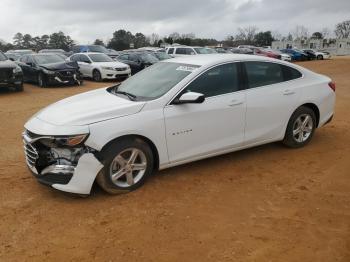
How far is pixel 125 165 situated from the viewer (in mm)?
4516

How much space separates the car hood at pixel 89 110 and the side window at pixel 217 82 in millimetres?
848

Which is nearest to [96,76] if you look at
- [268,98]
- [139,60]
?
[139,60]

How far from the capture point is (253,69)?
18.2 ft

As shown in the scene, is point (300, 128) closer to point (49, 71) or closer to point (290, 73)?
point (290, 73)

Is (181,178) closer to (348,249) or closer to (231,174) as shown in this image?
(231,174)

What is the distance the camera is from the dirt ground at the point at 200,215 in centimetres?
344

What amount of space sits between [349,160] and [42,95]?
11.0 meters

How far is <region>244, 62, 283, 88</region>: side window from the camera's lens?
5.50 metres

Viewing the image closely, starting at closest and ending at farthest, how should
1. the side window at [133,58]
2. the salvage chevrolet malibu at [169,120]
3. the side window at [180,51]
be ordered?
the salvage chevrolet malibu at [169,120] → the side window at [133,58] → the side window at [180,51]

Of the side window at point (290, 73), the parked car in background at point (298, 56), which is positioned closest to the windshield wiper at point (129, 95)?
the side window at point (290, 73)

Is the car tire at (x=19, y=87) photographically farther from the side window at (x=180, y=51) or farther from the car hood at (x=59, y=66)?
the side window at (x=180, y=51)

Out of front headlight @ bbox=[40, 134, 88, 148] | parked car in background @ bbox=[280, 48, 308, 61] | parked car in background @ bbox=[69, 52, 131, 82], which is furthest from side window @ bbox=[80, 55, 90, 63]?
parked car in background @ bbox=[280, 48, 308, 61]

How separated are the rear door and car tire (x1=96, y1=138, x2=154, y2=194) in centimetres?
165

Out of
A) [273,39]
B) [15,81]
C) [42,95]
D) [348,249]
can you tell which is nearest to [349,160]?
[348,249]
